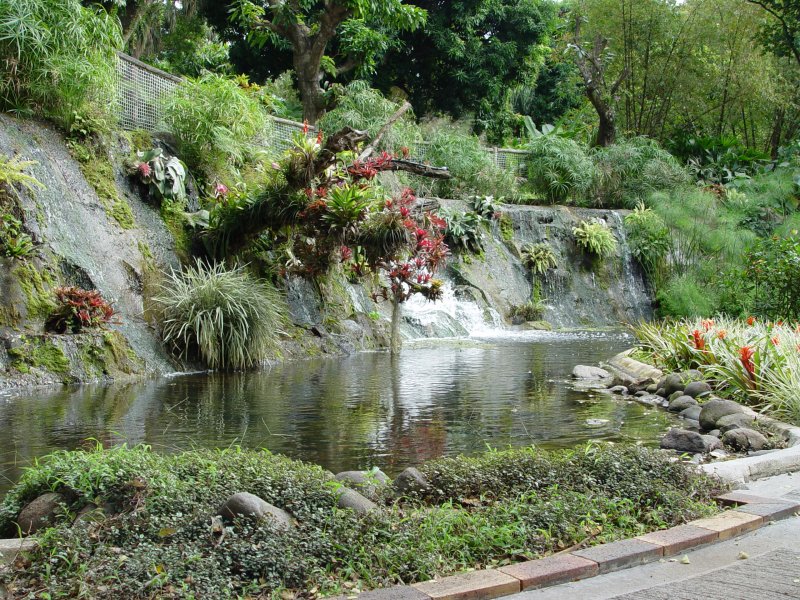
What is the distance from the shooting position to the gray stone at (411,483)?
4.23 metres

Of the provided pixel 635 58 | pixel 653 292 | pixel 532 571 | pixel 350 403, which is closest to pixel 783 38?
pixel 653 292

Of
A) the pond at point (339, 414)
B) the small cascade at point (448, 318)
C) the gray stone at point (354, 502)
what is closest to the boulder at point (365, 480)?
the gray stone at point (354, 502)

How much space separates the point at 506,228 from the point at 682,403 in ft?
46.8

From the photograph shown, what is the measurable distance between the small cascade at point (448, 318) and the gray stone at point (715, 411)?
9598 millimetres

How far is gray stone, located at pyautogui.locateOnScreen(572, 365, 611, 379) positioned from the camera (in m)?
10.3

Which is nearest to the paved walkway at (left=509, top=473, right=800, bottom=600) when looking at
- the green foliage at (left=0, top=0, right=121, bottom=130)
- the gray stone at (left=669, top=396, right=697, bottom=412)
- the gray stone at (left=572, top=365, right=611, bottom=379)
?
the gray stone at (left=669, top=396, right=697, bottom=412)

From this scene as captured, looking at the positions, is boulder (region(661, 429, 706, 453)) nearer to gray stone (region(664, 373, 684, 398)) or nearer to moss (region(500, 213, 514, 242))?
gray stone (region(664, 373, 684, 398))

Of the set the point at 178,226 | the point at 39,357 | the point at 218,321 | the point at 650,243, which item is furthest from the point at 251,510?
the point at 650,243

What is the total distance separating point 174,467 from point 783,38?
2113 centimetres

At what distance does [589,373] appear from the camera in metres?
10.4

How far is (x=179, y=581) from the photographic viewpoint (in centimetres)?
294

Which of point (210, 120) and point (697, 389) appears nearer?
point (697, 389)

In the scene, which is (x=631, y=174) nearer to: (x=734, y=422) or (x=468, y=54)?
(x=468, y=54)

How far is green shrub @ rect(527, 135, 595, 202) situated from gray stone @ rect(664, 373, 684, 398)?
17080 mm
